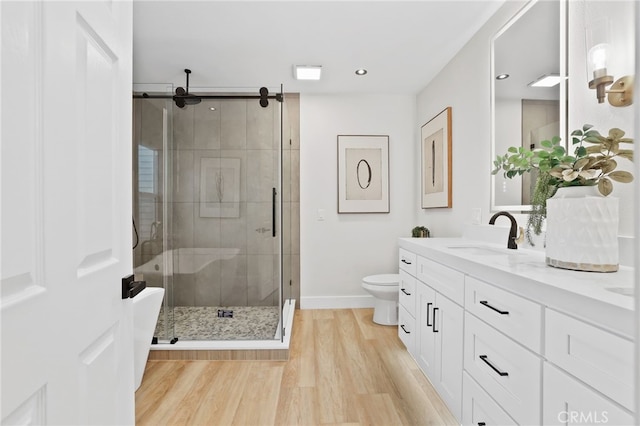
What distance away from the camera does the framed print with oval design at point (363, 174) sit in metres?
3.67

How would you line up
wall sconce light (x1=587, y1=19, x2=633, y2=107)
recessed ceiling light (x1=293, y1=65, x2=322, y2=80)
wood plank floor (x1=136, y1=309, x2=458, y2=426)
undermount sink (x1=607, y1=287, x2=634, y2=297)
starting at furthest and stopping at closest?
recessed ceiling light (x1=293, y1=65, x2=322, y2=80) < wood plank floor (x1=136, y1=309, x2=458, y2=426) < wall sconce light (x1=587, y1=19, x2=633, y2=107) < undermount sink (x1=607, y1=287, x2=634, y2=297)

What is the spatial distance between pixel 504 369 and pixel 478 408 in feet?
1.03

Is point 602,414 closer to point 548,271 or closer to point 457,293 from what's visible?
point 548,271

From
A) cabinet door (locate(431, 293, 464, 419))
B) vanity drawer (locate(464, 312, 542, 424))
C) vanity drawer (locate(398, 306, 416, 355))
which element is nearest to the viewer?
vanity drawer (locate(464, 312, 542, 424))

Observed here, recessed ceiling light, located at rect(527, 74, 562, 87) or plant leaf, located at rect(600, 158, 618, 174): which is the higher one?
recessed ceiling light, located at rect(527, 74, 562, 87)

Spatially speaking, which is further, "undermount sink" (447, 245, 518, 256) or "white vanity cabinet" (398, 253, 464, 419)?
"undermount sink" (447, 245, 518, 256)

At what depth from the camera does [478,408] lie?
1352 mm

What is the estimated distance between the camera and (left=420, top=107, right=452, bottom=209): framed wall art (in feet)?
9.44

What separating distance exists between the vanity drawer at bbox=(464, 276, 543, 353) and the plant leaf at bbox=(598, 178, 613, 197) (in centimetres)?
50

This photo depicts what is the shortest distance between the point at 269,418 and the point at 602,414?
1.50 meters

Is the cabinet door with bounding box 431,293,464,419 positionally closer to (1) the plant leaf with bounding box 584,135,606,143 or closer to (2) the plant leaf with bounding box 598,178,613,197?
(2) the plant leaf with bounding box 598,178,613,197

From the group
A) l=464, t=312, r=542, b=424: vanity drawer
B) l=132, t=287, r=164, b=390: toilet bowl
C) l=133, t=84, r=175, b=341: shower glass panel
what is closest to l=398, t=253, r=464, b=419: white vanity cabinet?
l=464, t=312, r=542, b=424: vanity drawer

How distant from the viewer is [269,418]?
1730mm

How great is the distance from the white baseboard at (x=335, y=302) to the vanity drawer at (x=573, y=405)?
8.91ft
